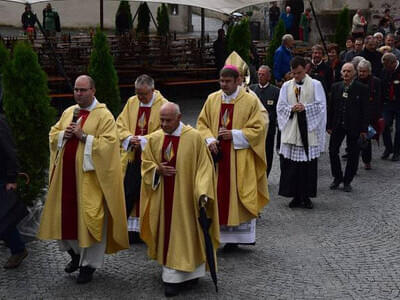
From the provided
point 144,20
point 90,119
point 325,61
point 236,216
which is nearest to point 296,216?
point 236,216

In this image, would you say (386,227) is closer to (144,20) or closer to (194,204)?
(194,204)

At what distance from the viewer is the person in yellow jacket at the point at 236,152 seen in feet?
25.1

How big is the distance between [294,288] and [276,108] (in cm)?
335

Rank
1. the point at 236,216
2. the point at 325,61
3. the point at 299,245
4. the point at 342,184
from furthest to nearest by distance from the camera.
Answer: the point at 325,61 → the point at 342,184 → the point at 299,245 → the point at 236,216

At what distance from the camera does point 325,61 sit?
12820 mm

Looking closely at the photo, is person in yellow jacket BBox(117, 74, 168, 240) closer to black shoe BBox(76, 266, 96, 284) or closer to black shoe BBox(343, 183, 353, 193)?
black shoe BBox(76, 266, 96, 284)

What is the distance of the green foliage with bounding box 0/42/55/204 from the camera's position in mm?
8039

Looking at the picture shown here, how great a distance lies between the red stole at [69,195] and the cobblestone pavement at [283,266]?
1.57 ft

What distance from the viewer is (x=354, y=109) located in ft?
33.4

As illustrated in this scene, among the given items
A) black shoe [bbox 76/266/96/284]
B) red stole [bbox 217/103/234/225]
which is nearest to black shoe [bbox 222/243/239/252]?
red stole [bbox 217/103/234/225]

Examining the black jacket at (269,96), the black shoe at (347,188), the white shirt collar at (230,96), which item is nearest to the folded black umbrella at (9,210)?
the white shirt collar at (230,96)

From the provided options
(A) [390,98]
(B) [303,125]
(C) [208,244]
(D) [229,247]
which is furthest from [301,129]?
(A) [390,98]

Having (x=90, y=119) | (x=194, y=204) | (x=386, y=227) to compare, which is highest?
(x=90, y=119)

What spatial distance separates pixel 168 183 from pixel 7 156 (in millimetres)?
1433
